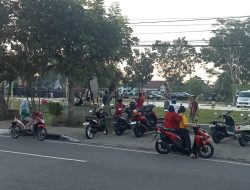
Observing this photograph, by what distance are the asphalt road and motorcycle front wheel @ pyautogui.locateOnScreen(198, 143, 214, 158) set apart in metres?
0.47

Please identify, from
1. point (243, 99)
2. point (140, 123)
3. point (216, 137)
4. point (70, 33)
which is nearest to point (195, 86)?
point (243, 99)

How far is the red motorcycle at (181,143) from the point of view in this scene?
1376 cm

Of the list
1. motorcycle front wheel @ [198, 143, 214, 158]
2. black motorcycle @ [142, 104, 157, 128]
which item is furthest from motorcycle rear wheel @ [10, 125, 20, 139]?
motorcycle front wheel @ [198, 143, 214, 158]

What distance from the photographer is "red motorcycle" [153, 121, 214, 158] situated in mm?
13758

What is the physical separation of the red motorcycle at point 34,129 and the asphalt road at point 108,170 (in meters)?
2.22

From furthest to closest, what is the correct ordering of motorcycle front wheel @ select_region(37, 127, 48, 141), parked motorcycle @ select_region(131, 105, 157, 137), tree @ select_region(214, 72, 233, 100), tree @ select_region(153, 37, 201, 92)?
tree @ select_region(153, 37, 201, 92), tree @ select_region(214, 72, 233, 100), parked motorcycle @ select_region(131, 105, 157, 137), motorcycle front wheel @ select_region(37, 127, 48, 141)

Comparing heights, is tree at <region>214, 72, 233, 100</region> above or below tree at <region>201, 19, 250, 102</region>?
below

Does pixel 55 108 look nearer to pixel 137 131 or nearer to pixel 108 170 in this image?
pixel 137 131

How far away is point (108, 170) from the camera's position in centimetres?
1088

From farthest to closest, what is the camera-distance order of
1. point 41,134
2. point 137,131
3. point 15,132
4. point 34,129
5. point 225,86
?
point 225,86, point 137,131, point 15,132, point 34,129, point 41,134

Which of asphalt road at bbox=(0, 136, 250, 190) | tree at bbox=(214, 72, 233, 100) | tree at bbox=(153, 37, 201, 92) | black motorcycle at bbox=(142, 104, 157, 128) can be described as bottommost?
asphalt road at bbox=(0, 136, 250, 190)

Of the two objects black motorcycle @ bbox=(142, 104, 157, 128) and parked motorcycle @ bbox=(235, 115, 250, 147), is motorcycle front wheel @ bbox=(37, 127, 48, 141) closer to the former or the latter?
black motorcycle @ bbox=(142, 104, 157, 128)

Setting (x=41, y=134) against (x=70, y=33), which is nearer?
(x=41, y=134)

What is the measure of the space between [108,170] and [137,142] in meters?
6.36
